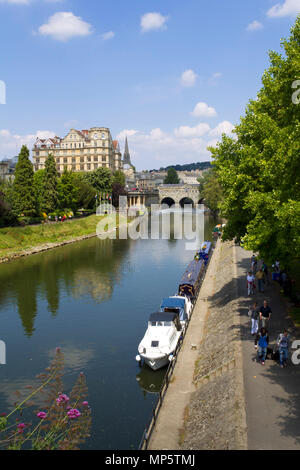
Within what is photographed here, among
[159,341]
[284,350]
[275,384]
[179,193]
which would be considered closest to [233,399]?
[275,384]

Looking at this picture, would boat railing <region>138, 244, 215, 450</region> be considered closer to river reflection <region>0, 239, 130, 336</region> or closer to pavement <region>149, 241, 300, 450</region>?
pavement <region>149, 241, 300, 450</region>

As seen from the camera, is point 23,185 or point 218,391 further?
point 23,185

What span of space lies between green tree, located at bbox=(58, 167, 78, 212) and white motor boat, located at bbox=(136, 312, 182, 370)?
64.7 m

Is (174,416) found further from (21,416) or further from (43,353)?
(43,353)

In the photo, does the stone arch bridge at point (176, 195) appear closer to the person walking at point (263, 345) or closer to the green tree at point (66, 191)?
the green tree at point (66, 191)

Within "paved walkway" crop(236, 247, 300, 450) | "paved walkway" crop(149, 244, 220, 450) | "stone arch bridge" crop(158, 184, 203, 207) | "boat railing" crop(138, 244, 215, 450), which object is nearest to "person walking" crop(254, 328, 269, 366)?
"paved walkway" crop(236, 247, 300, 450)

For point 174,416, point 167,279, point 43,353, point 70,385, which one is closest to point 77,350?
point 43,353

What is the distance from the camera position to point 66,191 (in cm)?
8781

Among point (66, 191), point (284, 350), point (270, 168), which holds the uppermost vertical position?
point (66, 191)

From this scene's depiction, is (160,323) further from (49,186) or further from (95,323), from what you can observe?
(49,186)

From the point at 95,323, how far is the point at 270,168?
61.0 feet

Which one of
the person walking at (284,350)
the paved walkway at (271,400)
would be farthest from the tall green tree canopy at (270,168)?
the paved walkway at (271,400)

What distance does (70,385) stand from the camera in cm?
2209
